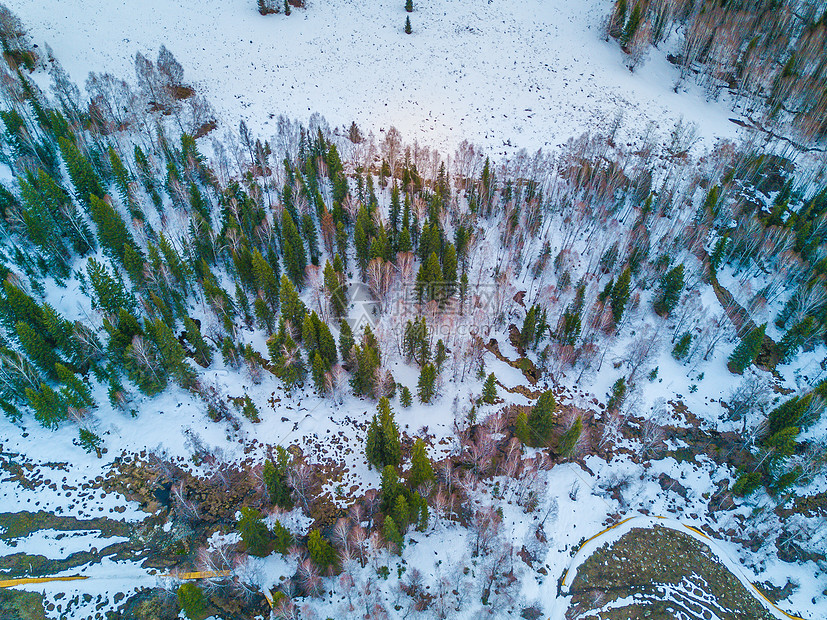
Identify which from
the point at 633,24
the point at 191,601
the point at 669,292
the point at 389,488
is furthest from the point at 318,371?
the point at 633,24

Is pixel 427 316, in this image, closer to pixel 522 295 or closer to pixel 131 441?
pixel 522 295

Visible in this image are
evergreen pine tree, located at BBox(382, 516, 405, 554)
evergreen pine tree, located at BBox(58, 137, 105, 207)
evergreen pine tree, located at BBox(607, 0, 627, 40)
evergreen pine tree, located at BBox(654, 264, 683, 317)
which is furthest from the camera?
evergreen pine tree, located at BBox(607, 0, 627, 40)

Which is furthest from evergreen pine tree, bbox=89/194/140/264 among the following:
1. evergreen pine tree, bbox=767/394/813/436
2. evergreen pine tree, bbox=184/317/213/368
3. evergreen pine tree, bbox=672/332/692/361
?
evergreen pine tree, bbox=767/394/813/436

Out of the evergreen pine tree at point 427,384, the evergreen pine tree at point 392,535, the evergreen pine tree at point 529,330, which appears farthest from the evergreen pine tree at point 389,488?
the evergreen pine tree at point 529,330

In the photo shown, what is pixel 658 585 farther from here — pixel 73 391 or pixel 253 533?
pixel 73 391

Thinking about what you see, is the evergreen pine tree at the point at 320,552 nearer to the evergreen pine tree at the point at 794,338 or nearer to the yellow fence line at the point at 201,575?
the yellow fence line at the point at 201,575

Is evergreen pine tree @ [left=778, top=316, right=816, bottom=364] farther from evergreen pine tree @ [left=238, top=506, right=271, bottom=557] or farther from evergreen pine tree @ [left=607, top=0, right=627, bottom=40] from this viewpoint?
evergreen pine tree @ [left=607, top=0, right=627, bottom=40]
